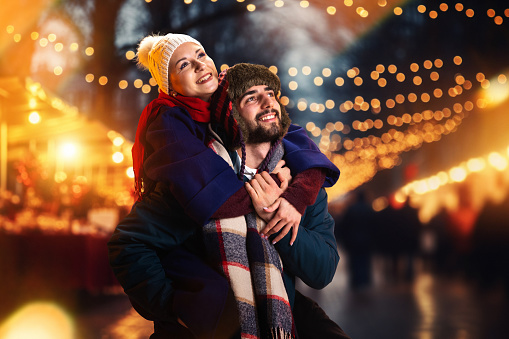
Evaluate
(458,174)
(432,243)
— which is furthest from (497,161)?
(458,174)

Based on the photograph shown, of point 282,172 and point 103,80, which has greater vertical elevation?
point 103,80

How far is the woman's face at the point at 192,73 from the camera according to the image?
8.30 ft

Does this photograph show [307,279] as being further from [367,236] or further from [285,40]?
[367,236]

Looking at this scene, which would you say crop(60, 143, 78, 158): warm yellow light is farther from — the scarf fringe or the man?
the scarf fringe

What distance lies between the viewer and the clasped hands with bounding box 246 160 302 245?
226 cm

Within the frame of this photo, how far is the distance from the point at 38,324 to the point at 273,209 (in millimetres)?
5693

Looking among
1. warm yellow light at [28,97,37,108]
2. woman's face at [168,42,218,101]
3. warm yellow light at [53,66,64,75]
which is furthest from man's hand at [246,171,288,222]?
warm yellow light at [28,97,37,108]

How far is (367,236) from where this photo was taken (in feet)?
40.0

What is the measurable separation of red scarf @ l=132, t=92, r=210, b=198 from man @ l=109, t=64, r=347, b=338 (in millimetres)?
140

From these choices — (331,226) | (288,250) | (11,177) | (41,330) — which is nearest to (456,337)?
(331,226)

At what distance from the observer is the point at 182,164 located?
225 cm

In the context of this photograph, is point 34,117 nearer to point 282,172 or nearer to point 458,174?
point 282,172

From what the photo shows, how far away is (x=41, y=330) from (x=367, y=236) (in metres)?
7.51

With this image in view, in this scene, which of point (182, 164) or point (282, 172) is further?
point (282, 172)
